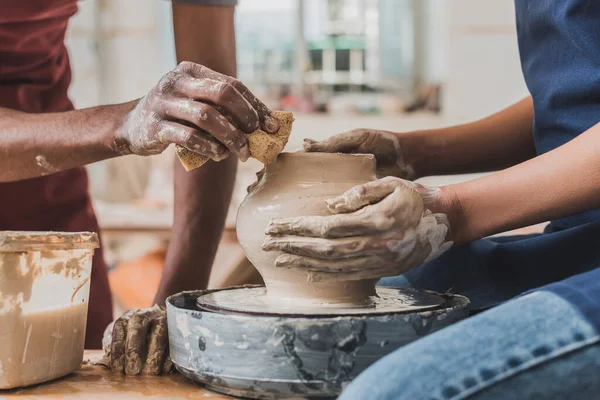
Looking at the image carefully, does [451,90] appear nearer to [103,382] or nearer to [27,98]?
[27,98]

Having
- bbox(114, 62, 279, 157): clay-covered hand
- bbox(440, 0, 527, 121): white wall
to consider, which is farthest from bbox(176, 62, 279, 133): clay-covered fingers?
bbox(440, 0, 527, 121): white wall

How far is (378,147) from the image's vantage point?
57.4 inches

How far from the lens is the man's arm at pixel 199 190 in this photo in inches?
62.3

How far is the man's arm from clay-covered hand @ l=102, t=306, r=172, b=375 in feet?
0.96

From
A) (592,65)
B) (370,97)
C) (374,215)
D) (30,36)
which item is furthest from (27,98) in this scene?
(370,97)

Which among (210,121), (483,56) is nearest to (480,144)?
(210,121)

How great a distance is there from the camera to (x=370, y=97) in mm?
6879

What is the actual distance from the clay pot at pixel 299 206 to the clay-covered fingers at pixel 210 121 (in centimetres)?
8

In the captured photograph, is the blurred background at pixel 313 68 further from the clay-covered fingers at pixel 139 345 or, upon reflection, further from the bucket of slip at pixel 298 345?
the bucket of slip at pixel 298 345

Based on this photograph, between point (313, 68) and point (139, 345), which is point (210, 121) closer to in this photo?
point (139, 345)

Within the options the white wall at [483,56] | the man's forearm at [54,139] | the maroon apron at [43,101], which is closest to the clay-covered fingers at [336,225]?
the man's forearm at [54,139]

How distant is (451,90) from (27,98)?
435cm

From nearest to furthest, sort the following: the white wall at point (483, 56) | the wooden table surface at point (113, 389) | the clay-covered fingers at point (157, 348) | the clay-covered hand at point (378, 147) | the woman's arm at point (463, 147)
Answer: the wooden table surface at point (113, 389) → the clay-covered fingers at point (157, 348) → the clay-covered hand at point (378, 147) → the woman's arm at point (463, 147) → the white wall at point (483, 56)

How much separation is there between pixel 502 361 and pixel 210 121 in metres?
0.52
